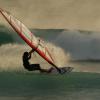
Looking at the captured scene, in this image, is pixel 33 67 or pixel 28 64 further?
pixel 33 67

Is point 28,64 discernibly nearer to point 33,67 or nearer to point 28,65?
point 28,65

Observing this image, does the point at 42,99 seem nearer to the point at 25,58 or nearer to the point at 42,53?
the point at 42,53

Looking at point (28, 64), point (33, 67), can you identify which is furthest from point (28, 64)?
point (33, 67)

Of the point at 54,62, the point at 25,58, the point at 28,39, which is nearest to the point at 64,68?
the point at 54,62

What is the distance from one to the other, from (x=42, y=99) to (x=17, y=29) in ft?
91.7

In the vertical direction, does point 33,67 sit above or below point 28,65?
below

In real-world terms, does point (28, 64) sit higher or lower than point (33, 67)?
higher

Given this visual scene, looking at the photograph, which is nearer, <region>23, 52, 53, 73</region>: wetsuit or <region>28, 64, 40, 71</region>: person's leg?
<region>23, 52, 53, 73</region>: wetsuit

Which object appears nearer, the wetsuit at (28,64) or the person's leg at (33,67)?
the wetsuit at (28,64)

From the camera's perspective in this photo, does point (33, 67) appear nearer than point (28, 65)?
No

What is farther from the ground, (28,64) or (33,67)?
(28,64)

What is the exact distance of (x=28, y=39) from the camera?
51.3 metres

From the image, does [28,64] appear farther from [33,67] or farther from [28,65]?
[33,67]

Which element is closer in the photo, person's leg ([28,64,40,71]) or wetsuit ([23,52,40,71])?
wetsuit ([23,52,40,71])
